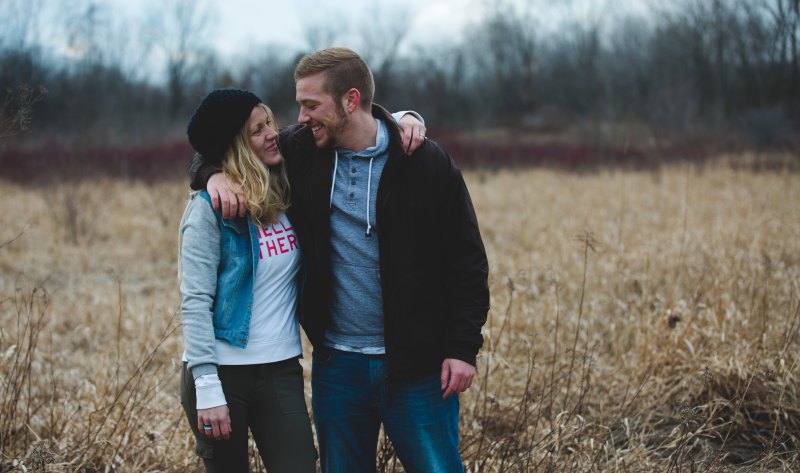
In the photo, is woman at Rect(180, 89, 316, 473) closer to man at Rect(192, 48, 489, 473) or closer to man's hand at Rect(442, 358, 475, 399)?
man at Rect(192, 48, 489, 473)

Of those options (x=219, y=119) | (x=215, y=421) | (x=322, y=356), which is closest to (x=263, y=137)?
(x=219, y=119)

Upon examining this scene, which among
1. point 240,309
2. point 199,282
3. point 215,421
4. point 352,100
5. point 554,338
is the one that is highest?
point 352,100

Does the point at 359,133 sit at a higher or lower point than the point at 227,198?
higher

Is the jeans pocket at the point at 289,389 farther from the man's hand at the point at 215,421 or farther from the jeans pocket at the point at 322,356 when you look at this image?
the man's hand at the point at 215,421

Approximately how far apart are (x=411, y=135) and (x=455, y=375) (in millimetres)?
780

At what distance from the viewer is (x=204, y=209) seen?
2090 mm

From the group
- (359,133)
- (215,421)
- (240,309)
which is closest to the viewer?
(215,421)

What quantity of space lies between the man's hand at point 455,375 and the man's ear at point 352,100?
86 cm

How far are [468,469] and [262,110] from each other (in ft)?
6.01

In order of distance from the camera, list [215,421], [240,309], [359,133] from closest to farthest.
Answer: [215,421], [240,309], [359,133]

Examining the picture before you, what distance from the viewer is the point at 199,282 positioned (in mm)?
2059

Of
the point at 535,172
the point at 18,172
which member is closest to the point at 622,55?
the point at 535,172

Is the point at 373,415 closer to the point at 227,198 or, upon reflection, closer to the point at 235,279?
the point at 235,279

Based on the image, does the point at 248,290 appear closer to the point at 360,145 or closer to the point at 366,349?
the point at 366,349
